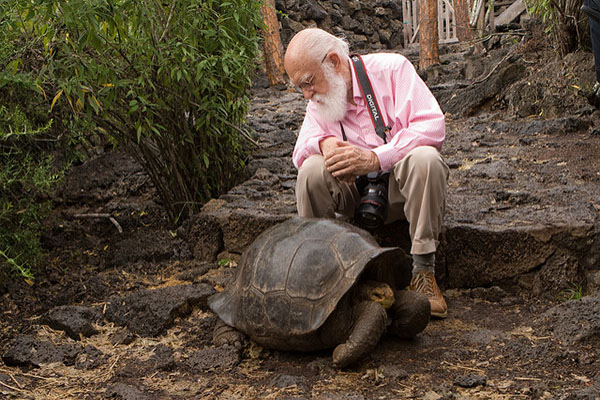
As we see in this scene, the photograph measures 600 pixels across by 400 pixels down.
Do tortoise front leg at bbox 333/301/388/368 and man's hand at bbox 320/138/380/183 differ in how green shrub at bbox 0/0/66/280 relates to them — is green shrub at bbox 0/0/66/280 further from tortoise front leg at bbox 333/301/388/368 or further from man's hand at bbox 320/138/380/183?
tortoise front leg at bbox 333/301/388/368

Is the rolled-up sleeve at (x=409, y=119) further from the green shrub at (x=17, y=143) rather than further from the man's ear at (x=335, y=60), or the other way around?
the green shrub at (x=17, y=143)

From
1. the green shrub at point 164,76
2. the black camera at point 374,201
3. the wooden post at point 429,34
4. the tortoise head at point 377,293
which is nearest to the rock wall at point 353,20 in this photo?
the wooden post at point 429,34

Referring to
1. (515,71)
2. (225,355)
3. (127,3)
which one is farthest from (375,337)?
(515,71)

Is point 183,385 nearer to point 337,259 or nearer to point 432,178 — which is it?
point 337,259

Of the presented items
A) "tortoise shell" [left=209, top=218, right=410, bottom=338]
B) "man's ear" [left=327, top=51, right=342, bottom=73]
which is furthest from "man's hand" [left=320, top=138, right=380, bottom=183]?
"man's ear" [left=327, top=51, right=342, bottom=73]

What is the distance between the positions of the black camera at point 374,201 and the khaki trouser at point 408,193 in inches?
1.9

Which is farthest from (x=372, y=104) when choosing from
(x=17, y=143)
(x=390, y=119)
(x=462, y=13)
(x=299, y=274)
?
(x=462, y=13)

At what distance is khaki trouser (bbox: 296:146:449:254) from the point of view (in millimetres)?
3209

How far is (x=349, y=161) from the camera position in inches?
129

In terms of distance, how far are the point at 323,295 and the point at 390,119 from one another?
1.16m

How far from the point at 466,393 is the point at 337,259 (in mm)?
776

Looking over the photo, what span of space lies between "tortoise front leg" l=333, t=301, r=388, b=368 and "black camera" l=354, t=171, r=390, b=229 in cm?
72

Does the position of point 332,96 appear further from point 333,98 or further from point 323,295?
point 323,295

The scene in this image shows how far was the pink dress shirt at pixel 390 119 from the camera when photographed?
3291 millimetres
